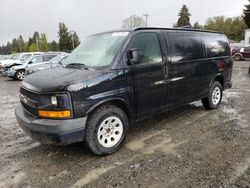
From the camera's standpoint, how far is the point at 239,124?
5.19 m

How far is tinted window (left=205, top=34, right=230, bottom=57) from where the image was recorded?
589 cm

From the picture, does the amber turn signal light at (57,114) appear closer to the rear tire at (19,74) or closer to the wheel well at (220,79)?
the wheel well at (220,79)

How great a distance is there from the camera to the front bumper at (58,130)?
3.35m

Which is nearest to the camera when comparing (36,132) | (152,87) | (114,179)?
(114,179)

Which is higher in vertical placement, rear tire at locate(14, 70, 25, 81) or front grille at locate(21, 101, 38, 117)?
front grille at locate(21, 101, 38, 117)

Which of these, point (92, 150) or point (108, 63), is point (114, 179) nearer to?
point (92, 150)

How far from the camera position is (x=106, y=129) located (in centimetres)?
391

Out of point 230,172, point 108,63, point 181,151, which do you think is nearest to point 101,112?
point 108,63

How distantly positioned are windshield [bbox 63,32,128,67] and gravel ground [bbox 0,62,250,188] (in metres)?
1.54

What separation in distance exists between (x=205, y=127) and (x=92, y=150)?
8.56 feet

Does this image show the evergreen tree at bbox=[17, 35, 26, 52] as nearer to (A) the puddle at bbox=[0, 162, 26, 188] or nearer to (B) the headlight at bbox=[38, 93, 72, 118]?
(A) the puddle at bbox=[0, 162, 26, 188]

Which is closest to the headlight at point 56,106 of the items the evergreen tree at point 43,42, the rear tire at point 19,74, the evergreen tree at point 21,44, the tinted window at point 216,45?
the tinted window at point 216,45

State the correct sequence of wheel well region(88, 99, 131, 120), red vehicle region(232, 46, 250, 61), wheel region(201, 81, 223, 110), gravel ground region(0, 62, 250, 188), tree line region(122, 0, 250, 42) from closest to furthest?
gravel ground region(0, 62, 250, 188) → wheel well region(88, 99, 131, 120) → wheel region(201, 81, 223, 110) → red vehicle region(232, 46, 250, 61) → tree line region(122, 0, 250, 42)

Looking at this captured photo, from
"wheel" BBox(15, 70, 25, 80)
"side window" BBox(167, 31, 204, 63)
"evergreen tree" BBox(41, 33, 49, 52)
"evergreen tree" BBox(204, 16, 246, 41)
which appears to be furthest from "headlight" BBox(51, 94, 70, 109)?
"evergreen tree" BBox(41, 33, 49, 52)
